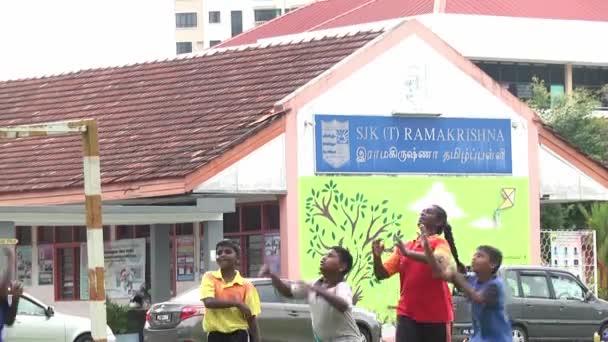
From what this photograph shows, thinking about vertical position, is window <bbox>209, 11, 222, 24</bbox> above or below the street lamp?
above

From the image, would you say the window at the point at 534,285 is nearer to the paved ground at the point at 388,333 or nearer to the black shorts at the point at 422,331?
the paved ground at the point at 388,333

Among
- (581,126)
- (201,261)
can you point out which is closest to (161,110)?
(201,261)

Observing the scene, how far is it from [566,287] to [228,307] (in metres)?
15.3

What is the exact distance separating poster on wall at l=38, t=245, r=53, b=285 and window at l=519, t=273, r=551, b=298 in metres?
10.7

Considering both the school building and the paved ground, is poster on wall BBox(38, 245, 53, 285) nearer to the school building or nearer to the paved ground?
the school building

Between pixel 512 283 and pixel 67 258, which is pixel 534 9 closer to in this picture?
pixel 67 258

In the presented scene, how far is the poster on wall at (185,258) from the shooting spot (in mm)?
32438

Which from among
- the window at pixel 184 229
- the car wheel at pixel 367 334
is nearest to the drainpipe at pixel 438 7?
the window at pixel 184 229

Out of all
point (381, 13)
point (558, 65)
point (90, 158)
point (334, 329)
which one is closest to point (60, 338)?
point (90, 158)

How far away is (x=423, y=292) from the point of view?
13.6m

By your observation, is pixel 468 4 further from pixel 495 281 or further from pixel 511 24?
pixel 495 281

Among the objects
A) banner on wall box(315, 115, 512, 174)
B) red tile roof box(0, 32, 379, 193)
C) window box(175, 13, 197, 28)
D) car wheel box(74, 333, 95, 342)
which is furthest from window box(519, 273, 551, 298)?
window box(175, 13, 197, 28)

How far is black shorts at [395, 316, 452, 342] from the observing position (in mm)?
13648

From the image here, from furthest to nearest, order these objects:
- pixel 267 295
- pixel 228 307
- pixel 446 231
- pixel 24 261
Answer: pixel 24 261, pixel 267 295, pixel 446 231, pixel 228 307
